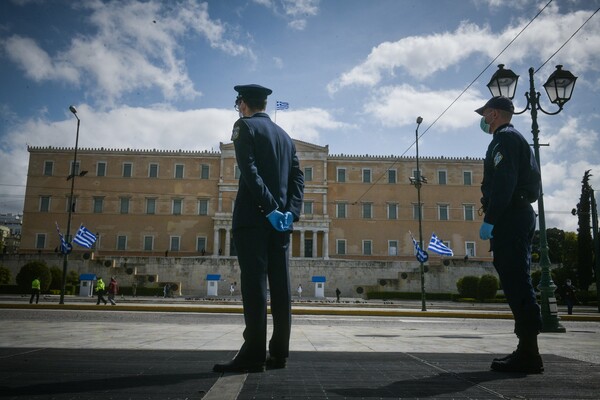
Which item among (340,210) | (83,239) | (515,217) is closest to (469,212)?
(340,210)

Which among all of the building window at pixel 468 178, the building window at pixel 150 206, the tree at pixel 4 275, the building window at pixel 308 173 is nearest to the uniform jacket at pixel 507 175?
the tree at pixel 4 275

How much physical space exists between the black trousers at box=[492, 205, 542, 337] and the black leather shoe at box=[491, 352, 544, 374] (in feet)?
0.59

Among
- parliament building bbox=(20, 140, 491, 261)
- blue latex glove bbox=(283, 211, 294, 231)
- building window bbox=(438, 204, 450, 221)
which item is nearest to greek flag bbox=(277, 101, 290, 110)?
parliament building bbox=(20, 140, 491, 261)

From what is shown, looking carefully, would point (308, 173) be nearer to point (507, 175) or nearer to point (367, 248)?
point (367, 248)

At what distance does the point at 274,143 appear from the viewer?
336 cm

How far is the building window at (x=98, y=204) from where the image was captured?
46.2m

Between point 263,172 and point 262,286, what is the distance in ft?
2.63

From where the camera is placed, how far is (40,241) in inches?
→ 1790

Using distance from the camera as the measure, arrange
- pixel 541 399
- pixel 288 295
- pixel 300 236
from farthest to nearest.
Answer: pixel 300 236, pixel 288 295, pixel 541 399

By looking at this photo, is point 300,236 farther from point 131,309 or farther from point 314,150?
point 131,309

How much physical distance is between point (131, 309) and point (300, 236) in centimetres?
3019

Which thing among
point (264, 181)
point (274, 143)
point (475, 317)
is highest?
point (274, 143)

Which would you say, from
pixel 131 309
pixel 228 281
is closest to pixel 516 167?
pixel 131 309

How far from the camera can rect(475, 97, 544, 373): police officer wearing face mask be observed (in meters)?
3.07
